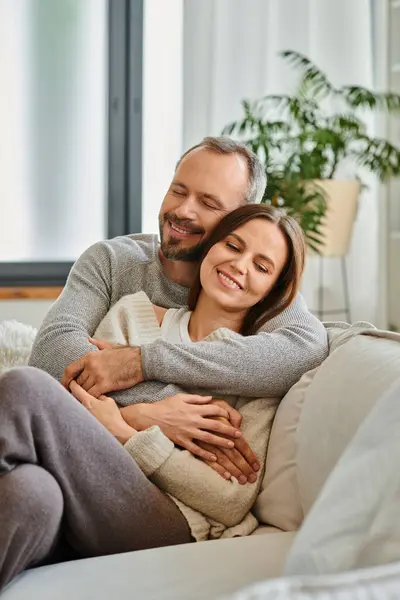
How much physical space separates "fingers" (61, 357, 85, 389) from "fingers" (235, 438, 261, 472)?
355mm

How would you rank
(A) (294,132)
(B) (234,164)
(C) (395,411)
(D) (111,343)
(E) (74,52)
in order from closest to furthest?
(C) (395,411)
(D) (111,343)
(B) (234,164)
(E) (74,52)
(A) (294,132)

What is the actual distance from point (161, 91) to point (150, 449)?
9.07 feet

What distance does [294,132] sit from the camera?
435cm

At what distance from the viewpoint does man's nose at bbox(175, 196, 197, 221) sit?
82.4 inches

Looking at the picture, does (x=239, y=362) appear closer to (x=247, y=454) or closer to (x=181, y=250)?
(x=247, y=454)

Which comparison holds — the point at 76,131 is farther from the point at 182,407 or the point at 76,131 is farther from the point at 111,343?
the point at 182,407

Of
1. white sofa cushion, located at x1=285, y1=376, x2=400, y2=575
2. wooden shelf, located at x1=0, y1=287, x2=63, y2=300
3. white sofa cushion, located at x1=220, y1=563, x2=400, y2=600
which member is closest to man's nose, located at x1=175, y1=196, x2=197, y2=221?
white sofa cushion, located at x1=285, y1=376, x2=400, y2=575

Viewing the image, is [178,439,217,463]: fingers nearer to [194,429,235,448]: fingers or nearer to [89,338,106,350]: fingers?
[194,429,235,448]: fingers

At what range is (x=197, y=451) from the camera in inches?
67.3

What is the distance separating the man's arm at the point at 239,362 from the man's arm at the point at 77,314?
0.18 meters

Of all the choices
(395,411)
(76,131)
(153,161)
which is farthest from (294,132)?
(395,411)

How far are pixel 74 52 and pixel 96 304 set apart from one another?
2.30 metres

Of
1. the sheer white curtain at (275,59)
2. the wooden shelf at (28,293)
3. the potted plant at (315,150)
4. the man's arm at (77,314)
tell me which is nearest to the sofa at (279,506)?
the man's arm at (77,314)

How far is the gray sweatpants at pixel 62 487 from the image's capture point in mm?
1395
